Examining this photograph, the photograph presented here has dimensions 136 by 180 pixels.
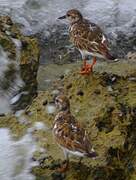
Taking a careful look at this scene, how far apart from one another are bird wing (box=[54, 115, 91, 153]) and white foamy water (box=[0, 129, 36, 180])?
50 centimetres

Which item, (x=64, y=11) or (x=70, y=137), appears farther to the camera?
(x=64, y=11)

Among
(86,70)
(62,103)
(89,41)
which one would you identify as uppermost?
(89,41)

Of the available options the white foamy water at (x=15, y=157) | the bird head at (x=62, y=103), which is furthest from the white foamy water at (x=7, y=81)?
the bird head at (x=62, y=103)

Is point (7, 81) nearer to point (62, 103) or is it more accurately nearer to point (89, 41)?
point (89, 41)

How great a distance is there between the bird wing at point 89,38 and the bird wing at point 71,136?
1.90 m

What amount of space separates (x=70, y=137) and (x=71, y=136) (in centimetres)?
1

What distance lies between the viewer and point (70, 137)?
6879mm

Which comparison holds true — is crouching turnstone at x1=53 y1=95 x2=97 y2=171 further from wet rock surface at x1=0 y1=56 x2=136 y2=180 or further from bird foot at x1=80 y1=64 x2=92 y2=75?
bird foot at x1=80 y1=64 x2=92 y2=75

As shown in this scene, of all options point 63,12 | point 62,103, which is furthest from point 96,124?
point 63,12

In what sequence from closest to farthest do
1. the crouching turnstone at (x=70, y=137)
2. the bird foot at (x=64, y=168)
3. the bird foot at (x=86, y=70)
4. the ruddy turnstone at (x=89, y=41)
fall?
1. the crouching turnstone at (x=70, y=137)
2. the bird foot at (x=64, y=168)
3. the bird foot at (x=86, y=70)
4. the ruddy turnstone at (x=89, y=41)

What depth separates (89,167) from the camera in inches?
280

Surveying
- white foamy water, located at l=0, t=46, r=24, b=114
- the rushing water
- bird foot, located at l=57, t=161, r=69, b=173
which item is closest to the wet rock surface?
bird foot, located at l=57, t=161, r=69, b=173

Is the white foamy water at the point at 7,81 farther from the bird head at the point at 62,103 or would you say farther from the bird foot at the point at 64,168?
the bird foot at the point at 64,168

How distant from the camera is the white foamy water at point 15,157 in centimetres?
734
